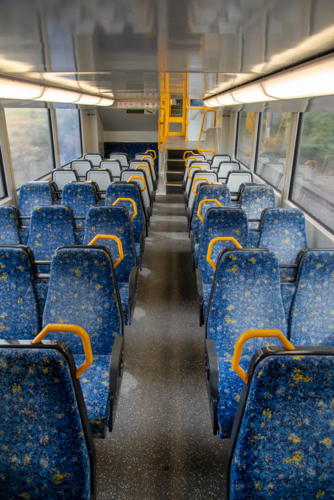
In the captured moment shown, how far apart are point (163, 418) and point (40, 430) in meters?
1.29

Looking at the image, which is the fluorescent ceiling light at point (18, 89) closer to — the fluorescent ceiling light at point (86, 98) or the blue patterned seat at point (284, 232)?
the fluorescent ceiling light at point (86, 98)

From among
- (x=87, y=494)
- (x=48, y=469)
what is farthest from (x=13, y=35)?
(x=87, y=494)

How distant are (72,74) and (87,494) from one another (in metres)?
Result: 2.88

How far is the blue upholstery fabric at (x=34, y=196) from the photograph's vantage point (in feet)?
14.2

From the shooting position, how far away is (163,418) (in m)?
2.22

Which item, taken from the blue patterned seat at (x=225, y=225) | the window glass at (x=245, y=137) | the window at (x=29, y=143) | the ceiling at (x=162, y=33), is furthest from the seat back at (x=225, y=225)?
the window glass at (x=245, y=137)

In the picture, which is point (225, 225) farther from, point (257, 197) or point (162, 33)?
point (162, 33)

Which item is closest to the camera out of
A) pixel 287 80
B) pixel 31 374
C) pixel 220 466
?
pixel 31 374

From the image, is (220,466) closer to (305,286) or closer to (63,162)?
(305,286)

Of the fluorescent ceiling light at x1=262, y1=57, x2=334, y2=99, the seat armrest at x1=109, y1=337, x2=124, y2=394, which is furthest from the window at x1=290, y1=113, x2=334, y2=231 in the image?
the seat armrest at x1=109, y1=337, x2=124, y2=394

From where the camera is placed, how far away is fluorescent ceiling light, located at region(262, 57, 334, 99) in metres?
1.78

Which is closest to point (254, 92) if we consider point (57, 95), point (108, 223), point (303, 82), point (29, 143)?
point (303, 82)

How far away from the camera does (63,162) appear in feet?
27.4

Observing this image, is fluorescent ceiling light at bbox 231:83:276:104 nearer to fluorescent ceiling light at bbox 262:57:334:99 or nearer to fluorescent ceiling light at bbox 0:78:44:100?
fluorescent ceiling light at bbox 262:57:334:99
